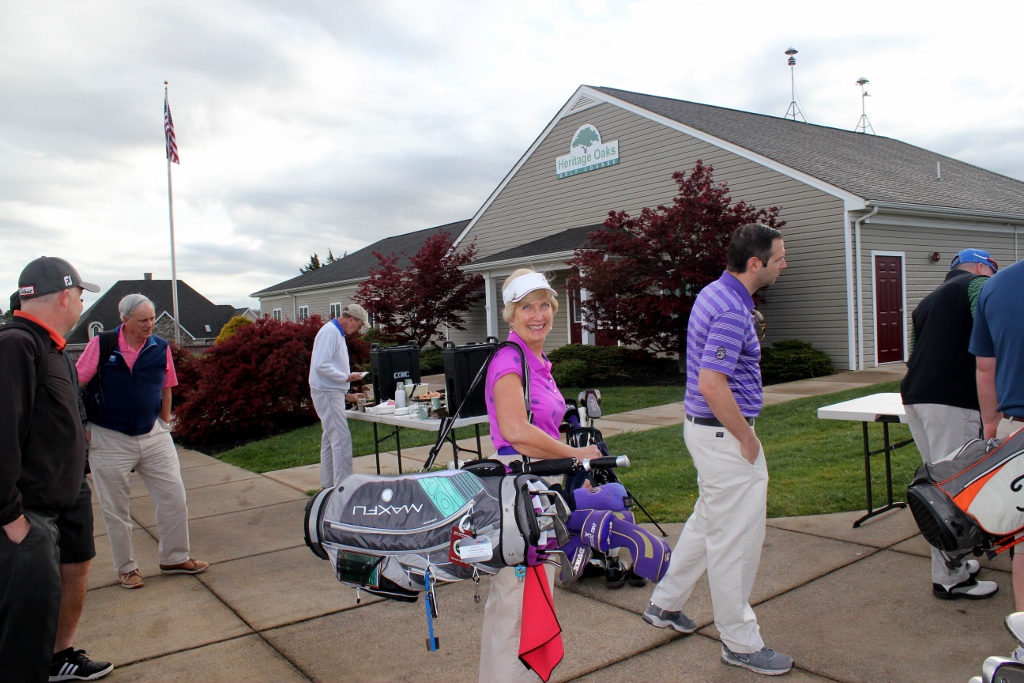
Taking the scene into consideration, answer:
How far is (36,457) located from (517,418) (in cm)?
190

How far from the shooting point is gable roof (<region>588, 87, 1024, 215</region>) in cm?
1555

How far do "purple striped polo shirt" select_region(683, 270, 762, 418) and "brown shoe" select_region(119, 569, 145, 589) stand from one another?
12.3 ft

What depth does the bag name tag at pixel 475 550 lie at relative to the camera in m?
2.21

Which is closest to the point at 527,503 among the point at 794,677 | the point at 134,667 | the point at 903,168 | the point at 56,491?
the point at 794,677

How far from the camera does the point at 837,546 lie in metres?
4.59

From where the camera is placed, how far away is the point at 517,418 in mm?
2715

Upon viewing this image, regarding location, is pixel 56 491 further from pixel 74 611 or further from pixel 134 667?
pixel 134 667

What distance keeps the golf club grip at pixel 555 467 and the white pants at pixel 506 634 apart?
36 cm

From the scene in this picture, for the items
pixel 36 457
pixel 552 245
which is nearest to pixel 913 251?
pixel 552 245

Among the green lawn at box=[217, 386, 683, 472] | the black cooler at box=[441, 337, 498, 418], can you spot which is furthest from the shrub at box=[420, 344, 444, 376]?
the black cooler at box=[441, 337, 498, 418]

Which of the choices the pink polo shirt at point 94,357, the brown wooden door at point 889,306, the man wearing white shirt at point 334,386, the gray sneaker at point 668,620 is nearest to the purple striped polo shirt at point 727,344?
the gray sneaker at point 668,620

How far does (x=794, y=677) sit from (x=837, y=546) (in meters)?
1.77

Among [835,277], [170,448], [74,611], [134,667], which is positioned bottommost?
[134,667]

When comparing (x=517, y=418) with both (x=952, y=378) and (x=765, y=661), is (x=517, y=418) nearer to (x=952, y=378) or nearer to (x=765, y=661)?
(x=765, y=661)
